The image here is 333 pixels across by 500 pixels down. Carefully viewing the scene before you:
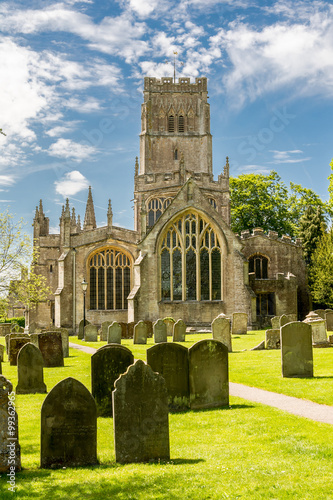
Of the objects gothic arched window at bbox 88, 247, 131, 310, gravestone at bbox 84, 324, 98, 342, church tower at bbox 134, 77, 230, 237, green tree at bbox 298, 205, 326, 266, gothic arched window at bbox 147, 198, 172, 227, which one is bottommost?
gravestone at bbox 84, 324, 98, 342

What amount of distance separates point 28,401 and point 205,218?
24555 mm

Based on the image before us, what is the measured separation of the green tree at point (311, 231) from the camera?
4075 cm

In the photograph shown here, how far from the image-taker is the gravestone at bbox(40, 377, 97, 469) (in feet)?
20.1

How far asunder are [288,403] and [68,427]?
5009mm

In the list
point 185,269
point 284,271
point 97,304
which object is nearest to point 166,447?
point 185,269

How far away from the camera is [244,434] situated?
754cm

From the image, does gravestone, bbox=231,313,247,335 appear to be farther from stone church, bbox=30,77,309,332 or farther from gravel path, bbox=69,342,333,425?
gravel path, bbox=69,342,333,425

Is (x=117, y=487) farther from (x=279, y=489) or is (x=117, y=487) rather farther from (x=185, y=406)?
(x=185, y=406)

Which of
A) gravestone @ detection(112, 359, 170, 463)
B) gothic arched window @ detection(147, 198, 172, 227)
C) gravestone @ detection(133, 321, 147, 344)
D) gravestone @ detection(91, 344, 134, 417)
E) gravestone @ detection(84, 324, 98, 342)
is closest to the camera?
gravestone @ detection(112, 359, 170, 463)

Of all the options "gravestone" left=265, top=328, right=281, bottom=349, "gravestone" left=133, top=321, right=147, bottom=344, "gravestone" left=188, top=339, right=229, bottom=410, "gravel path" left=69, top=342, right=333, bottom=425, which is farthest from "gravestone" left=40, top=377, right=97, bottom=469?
"gravestone" left=133, top=321, right=147, bottom=344

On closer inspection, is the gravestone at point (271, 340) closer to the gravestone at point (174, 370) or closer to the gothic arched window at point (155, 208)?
the gravestone at point (174, 370)

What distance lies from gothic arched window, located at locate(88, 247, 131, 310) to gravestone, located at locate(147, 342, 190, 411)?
2720 cm

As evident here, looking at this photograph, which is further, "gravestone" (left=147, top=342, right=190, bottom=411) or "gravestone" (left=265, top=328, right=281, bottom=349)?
"gravestone" (left=265, top=328, right=281, bottom=349)

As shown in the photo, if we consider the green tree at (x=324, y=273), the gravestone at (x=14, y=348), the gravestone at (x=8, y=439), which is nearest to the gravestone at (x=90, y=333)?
the gravestone at (x=14, y=348)
